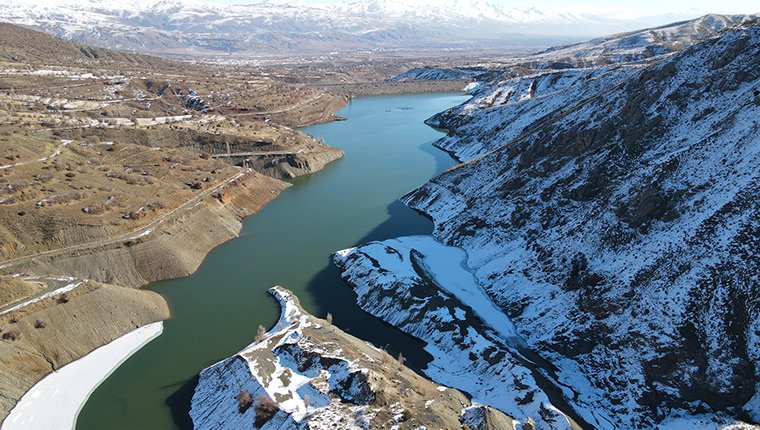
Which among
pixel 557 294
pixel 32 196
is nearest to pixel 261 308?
Answer: pixel 557 294

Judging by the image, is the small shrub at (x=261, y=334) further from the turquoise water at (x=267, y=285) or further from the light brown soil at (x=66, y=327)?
the light brown soil at (x=66, y=327)

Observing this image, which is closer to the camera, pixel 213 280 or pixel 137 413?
pixel 137 413

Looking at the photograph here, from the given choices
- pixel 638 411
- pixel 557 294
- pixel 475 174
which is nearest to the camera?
pixel 638 411

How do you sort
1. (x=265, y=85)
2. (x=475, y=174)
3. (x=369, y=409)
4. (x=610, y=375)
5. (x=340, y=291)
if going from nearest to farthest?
(x=369, y=409), (x=610, y=375), (x=340, y=291), (x=475, y=174), (x=265, y=85)

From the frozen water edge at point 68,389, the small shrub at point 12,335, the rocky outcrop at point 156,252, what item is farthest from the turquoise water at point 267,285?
the small shrub at point 12,335

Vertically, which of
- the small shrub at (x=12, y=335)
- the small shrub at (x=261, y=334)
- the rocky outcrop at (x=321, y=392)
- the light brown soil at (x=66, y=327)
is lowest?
the rocky outcrop at (x=321, y=392)

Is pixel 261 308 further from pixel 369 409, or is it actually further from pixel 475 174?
pixel 475 174

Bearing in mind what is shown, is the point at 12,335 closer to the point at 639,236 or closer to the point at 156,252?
the point at 156,252
